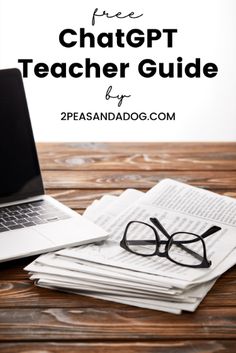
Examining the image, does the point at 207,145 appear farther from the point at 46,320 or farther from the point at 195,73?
the point at 195,73

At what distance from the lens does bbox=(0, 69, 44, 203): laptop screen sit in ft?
4.48

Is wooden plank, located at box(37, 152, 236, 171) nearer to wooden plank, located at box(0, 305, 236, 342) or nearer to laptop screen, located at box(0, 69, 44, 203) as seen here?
laptop screen, located at box(0, 69, 44, 203)

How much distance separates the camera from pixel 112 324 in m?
0.89

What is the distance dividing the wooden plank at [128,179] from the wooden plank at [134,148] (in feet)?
0.59

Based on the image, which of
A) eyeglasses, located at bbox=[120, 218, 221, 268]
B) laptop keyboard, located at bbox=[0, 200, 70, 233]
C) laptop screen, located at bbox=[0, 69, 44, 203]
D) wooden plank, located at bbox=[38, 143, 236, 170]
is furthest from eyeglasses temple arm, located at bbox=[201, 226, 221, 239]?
wooden plank, located at bbox=[38, 143, 236, 170]

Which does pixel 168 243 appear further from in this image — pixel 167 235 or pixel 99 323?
pixel 99 323

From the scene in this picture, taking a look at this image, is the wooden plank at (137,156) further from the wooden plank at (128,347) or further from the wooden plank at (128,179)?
the wooden plank at (128,347)

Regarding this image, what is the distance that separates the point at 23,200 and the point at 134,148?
543mm

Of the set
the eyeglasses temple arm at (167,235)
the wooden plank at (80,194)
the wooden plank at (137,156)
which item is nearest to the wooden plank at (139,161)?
the wooden plank at (137,156)

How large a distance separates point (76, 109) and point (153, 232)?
9.38 feet

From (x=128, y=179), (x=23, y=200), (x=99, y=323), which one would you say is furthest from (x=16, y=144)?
(x=99, y=323)

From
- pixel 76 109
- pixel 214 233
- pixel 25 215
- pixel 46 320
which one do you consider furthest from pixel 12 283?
pixel 76 109

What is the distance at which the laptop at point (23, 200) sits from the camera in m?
1.12

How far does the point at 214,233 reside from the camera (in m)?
1.17
